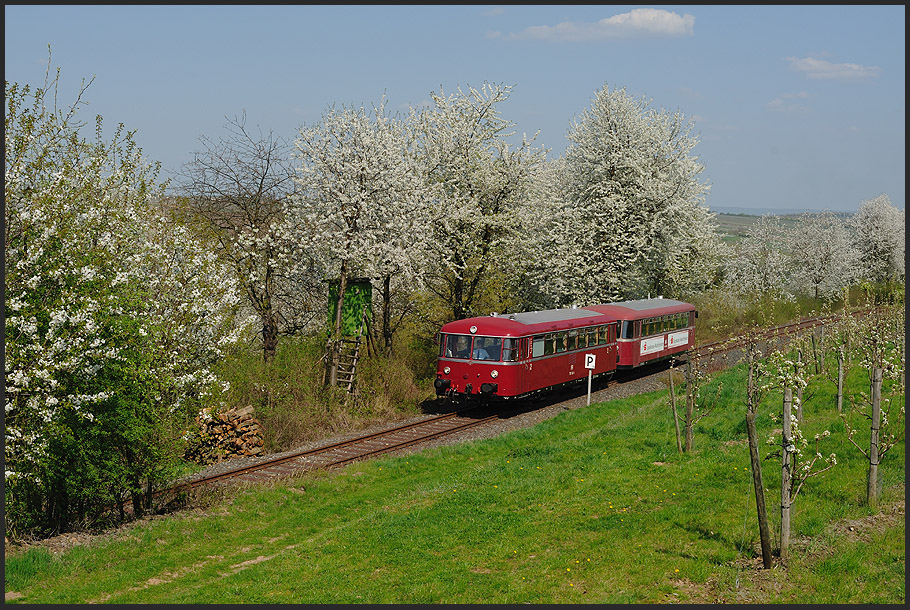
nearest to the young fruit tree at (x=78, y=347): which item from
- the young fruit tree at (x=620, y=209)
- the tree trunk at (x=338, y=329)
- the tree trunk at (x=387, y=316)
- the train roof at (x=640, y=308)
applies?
the tree trunk at (x=338, y=329)

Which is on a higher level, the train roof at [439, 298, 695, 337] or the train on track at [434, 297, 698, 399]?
the train roof at [439, 298, 695, 337]

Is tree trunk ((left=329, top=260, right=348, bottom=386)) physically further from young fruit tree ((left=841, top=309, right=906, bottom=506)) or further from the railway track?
young fruit tree ((left=841, top=309, right=906, bottom=506))

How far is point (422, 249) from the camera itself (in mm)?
29000

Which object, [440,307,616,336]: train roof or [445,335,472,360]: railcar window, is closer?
[440,307,616,336]: train roof

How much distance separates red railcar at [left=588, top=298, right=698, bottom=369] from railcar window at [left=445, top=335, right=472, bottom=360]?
7665 millimetres

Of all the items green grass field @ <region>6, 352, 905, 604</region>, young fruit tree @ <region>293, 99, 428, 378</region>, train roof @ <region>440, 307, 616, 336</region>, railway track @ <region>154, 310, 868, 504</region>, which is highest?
young fruit tree @ <region>293, 99, 428, 378</region>

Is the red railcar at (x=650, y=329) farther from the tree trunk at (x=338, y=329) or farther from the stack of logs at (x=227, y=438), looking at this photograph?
the stack of logs at (x=227, y=438)

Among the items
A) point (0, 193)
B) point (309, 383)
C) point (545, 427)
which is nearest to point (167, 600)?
point (0, 193)

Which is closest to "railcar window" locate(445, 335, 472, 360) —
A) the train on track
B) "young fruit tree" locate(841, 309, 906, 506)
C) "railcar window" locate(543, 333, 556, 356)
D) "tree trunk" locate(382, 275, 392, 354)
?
the train on track

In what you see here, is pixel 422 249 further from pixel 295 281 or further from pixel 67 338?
pixel 67 338

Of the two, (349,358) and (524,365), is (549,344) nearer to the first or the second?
(524,365)

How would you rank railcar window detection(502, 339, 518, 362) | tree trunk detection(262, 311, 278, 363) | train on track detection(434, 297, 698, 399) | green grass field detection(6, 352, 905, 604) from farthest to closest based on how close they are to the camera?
tree trunk detection(262, 311, 278, 363) → train on track detection(434, 297, 698, 399) → railcar window detection(502, 339, 518, 362) → green grass field detection(6, 352, 905, 604)

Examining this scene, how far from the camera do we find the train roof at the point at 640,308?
29891mm

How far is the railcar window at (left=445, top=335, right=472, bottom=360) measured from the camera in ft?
78.4
